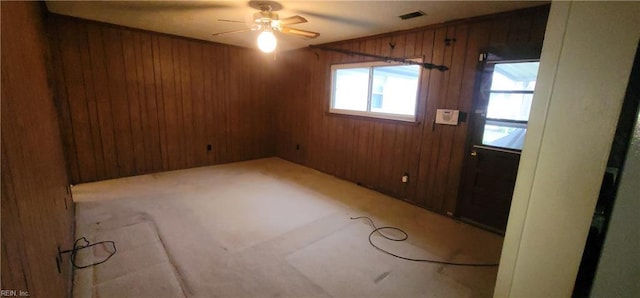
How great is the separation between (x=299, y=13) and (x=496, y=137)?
259 cm

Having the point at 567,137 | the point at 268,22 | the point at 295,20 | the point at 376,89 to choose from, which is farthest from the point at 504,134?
the point at 268,22

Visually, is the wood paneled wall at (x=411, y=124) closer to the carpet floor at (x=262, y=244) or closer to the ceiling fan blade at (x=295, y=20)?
the carpet floor at (x=262, y=244)

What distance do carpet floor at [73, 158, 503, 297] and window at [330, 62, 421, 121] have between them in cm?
130

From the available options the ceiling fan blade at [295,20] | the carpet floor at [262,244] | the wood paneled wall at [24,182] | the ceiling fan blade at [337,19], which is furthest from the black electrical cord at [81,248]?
the ceiling fan blade at [337,19]

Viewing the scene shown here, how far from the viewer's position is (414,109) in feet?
11.6

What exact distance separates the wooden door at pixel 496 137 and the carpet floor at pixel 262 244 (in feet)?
1.00

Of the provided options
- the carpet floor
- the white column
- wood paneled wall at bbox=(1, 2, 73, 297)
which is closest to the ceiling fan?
wood paneled wall at bbox=(1, 2, 73, 297)

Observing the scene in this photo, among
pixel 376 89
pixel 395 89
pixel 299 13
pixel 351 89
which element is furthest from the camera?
pixel 351 89

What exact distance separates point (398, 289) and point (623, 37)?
1.96 m

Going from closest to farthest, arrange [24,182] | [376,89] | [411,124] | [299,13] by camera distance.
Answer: [24,182] → [299,13] → [411,124] → [376,89]

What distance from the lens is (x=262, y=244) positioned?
2488mm

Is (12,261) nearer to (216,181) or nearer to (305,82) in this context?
(216,181)

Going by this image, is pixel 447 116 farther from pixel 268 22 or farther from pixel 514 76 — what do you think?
pixel 268 22

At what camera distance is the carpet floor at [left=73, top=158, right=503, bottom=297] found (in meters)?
1.96
